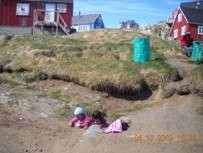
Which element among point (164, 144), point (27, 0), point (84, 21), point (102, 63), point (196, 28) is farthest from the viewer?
point (84, 21)

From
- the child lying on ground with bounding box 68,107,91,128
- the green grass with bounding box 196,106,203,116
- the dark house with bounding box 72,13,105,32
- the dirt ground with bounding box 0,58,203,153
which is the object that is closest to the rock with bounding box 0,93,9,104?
the dirt ground with bounding box 0,58,203,153

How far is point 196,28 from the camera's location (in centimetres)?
6481

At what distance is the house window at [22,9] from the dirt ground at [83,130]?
26767 mm

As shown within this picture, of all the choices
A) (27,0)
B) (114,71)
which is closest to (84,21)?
(27,0)

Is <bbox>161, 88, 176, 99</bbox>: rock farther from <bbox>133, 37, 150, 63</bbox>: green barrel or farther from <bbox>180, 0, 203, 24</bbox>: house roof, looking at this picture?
<bbox>180, 0, 203, 24</bbox>: house roof

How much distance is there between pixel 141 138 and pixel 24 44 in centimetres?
992

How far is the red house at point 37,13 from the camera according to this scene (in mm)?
39688

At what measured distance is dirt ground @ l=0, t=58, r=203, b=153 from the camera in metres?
10.2

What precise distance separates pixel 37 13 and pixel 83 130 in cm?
2964

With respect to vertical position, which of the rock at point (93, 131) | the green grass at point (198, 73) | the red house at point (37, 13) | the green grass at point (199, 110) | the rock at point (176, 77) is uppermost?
the red house at point (37, 13)

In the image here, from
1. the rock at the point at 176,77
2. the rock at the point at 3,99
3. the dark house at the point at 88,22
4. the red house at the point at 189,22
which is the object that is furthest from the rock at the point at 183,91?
the dark house at the point at 88,22

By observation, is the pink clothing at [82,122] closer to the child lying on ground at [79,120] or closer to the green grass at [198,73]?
the child lying on ground at [79,120]

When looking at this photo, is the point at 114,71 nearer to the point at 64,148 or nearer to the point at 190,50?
the point at 64,148

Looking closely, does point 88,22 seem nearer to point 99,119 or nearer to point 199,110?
point 199,110
